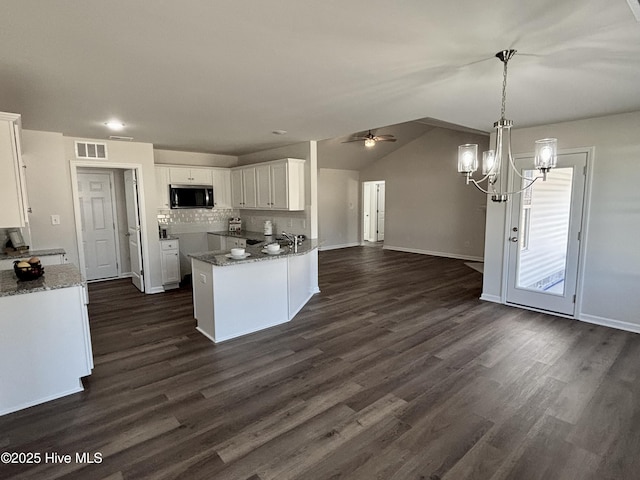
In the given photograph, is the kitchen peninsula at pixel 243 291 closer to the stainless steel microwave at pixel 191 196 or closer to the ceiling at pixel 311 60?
the ceiling at pixel 311 60

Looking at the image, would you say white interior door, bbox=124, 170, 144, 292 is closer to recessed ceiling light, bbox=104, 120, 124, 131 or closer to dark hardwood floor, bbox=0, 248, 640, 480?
recessed ceiling light, bbox=104, 120, 124, 131

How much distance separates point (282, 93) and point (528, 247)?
3.92m

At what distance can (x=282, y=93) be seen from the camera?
2.97 m

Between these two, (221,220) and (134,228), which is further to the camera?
(221,220)

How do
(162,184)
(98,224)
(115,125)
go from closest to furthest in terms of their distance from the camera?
(115,125) → (162,184) → (98,224)

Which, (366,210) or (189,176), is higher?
(189,176)

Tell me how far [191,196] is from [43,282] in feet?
12.3

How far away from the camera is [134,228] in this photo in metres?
5.70

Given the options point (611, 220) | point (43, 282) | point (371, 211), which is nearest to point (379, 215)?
point (371, 211)

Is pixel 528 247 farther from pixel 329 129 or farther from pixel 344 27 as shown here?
pixel 344 27

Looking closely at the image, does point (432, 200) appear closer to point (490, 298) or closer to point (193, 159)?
point (490, 298)

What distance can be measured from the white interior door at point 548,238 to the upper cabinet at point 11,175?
5501 mm

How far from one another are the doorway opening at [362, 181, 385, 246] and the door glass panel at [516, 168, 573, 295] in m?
6.56

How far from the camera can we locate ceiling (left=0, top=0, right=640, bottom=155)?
66.6 inches
